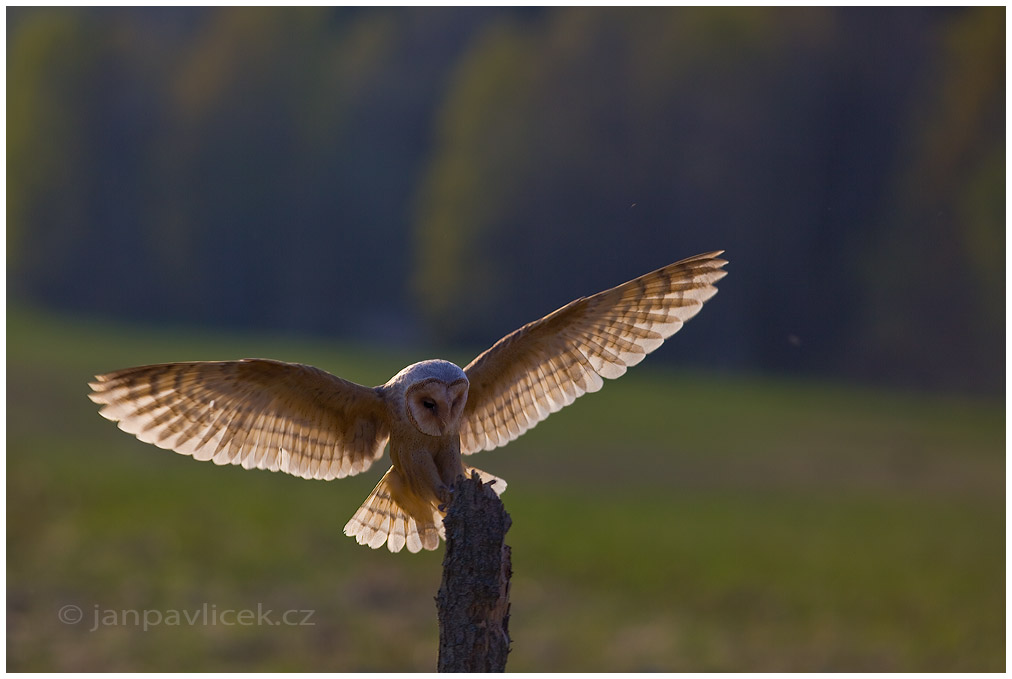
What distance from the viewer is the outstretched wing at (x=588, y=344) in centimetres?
382

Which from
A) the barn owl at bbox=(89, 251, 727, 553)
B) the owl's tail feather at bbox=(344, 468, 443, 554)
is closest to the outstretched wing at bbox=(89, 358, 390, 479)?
the barn owl at bbox=(89, 251, 727, 553)

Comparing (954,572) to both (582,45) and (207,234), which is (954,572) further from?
(207,234)

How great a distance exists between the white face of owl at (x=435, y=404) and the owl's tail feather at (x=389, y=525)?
47 cm

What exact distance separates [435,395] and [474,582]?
0.67 m

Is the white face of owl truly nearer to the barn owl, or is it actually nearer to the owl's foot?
the barn owl

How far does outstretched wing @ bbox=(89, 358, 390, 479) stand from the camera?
138 inches

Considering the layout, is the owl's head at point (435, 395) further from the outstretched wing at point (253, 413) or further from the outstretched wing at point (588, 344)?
the outstretched wing at point (588, 344)

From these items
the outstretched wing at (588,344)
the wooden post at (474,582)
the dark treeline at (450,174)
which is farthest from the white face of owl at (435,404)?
the dark treeline at (450,174)

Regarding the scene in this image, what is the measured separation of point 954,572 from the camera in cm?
1116

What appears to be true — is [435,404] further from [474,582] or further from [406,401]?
[474,582]

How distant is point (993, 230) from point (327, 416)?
1280cm

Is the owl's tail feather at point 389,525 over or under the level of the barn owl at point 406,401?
under

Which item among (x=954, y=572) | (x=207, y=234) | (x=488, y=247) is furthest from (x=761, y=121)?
(x=207, y=234)

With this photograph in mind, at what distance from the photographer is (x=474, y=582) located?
136 inches
